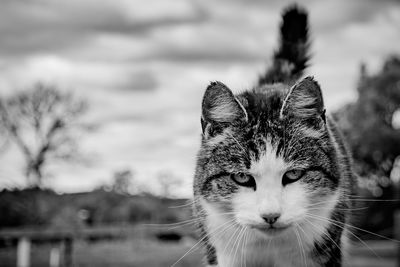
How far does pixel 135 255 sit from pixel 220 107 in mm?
11998

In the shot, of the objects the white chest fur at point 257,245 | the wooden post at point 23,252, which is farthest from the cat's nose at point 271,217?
the wooden post at point 23,252

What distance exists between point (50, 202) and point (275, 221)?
52.8ft

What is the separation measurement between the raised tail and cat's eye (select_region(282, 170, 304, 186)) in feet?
5.38

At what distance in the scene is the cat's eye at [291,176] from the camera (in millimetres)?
2402

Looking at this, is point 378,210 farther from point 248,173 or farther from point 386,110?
point 248,173

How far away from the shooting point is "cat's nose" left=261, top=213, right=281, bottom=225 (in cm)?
219

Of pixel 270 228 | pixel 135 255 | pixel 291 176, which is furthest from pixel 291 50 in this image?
pixel 135 255

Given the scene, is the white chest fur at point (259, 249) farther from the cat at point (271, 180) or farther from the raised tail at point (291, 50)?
the raised tail at point (291, 50)

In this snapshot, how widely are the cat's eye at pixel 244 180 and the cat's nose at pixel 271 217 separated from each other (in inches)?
8.3

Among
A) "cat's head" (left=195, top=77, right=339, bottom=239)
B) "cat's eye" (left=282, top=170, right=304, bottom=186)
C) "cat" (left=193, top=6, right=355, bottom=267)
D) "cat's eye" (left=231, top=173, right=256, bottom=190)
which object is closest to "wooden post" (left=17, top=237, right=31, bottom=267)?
"cat" (left=193, top=6, right=355, bottom=267)

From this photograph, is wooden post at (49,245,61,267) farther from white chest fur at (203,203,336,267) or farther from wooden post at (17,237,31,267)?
white chest fur at (203,203,336,267)

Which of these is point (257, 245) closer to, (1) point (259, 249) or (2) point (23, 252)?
(1) point (259, 249)

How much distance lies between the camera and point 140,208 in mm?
19141

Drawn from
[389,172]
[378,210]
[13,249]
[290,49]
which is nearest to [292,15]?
[290,49]
